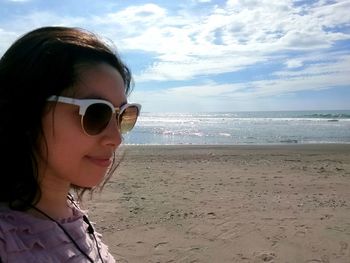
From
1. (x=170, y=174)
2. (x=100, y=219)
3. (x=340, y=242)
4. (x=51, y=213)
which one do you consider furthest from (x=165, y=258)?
(x=170, y=174)

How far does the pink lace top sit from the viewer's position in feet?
3.46

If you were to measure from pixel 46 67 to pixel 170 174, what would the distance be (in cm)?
996

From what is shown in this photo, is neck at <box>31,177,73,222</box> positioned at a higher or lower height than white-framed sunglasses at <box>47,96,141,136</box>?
lower

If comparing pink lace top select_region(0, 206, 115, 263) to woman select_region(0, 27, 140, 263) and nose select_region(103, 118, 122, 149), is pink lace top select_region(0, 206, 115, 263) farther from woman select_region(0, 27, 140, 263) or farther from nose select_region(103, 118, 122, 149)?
nose select_region(103, 118, 122, 149)

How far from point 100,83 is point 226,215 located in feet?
19.2

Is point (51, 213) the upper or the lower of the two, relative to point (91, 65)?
lower

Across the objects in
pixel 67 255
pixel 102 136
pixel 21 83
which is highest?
pixel 21 83

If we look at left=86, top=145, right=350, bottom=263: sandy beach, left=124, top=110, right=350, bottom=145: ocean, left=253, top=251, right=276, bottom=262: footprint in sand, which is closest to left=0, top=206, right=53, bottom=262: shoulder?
left=86, top=145, right=350, bottom=263: sandy beach

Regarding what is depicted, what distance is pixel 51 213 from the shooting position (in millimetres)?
1279

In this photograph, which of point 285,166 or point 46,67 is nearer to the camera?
point 46,67

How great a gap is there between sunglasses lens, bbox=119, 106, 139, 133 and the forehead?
88 mm

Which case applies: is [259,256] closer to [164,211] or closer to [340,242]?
[340,242]

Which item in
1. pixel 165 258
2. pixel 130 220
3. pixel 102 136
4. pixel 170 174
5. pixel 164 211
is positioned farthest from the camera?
pixel 170 174

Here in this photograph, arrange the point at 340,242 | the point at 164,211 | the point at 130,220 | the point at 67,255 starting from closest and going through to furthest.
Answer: the point at 67,255
the point at 340,242
the point at 130,220
the point at 164,211
